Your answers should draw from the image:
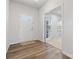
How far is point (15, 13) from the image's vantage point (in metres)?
4.93

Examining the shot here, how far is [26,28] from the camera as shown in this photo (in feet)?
18.6

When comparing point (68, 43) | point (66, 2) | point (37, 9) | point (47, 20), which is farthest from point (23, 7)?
point (68, 43)

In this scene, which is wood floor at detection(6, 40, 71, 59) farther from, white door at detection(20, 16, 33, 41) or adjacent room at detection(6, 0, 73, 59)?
white door at detection(20, 16, 33, 41)

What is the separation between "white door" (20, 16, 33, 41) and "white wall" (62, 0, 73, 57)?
3307 mm

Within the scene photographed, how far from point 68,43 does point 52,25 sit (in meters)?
2.88

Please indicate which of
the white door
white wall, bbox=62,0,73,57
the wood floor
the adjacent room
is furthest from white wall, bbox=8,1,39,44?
white wall, bbox=62,0,73,57

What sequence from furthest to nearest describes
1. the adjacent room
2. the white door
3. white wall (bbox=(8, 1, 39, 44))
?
the white door → white wall (bbox=(8, 1, 39, 44)) → the adjacent room

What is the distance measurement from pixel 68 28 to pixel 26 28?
359 cm

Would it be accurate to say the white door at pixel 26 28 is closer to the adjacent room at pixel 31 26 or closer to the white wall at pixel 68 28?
the adjacent room at pixel 31 26

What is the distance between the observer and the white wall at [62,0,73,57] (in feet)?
8.29

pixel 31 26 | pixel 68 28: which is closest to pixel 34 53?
pixel 68 28

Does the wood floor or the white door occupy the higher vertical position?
the white door

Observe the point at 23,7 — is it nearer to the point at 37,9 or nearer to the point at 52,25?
the point at 37,9
